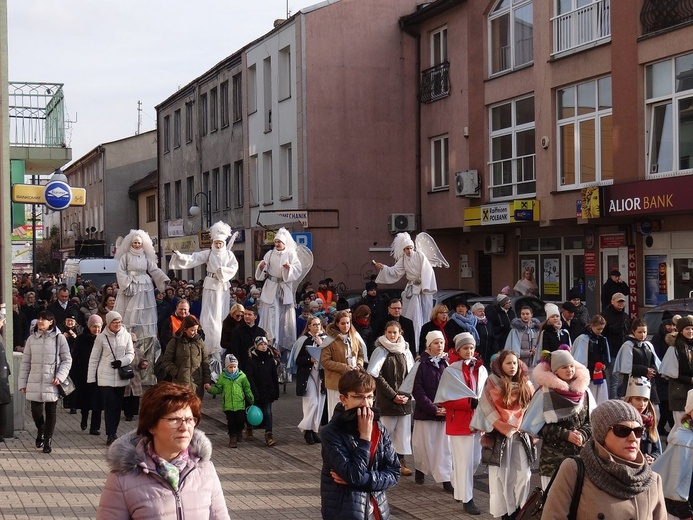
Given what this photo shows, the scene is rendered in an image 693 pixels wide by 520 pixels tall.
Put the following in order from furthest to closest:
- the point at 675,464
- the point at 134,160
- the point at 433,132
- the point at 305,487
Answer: the point at 134,160, the point at 433,132, the point at 305,487, the point at 675,464

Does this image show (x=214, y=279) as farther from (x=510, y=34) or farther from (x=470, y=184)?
(x=510, y=34)

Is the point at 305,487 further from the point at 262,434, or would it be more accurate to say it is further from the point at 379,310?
the point at 379,310

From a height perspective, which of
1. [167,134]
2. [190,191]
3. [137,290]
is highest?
[167,134]

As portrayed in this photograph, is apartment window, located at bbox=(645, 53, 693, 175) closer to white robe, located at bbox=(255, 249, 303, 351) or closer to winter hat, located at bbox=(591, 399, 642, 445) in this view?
white robe, located at bbox=(255, 249, 303, 351)

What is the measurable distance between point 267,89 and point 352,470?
31123 mm

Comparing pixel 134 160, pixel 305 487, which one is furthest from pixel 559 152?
pixel 134 160

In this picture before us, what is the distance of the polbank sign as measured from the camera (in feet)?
68.7

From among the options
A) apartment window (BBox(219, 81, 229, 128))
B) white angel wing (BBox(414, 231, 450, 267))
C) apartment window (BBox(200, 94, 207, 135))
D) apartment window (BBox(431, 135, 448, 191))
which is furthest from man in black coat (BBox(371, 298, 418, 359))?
apartment window (BBox(200, 94, 207, 135))

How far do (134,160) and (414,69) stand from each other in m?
34.6

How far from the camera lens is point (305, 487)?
35.2 feet

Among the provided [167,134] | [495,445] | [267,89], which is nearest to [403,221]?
[267,89]

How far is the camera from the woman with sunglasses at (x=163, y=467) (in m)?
4.27

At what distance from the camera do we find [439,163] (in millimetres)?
31875

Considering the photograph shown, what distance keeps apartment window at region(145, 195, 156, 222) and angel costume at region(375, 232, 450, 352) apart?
40981 mm
